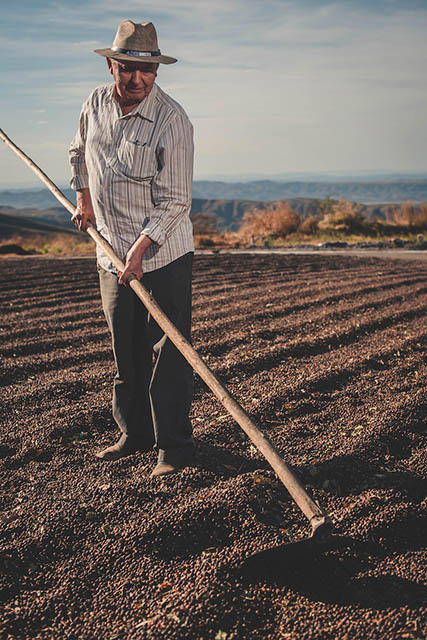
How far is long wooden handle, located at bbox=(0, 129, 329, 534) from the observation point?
1.90 m

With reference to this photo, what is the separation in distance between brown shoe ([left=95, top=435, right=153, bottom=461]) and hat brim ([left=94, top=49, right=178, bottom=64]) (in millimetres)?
1708

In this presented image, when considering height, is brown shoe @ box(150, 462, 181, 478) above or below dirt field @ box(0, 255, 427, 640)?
above

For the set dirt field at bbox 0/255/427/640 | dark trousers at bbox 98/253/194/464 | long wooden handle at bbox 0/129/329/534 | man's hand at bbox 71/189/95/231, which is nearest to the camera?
dirt field at bbox 0/255/427/640

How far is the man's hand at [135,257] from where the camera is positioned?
7.59 ft

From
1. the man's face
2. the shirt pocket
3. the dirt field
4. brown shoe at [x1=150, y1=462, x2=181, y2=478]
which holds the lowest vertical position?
the dirt field

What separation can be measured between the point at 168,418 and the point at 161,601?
34.6 inches

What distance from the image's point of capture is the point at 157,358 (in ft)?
8.29

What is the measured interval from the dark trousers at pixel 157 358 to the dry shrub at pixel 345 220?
15.3 m

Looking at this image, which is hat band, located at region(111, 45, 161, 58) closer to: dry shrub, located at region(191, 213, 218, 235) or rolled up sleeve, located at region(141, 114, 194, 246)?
rolled up sleeve, located at region(141, 114, 194, 246)

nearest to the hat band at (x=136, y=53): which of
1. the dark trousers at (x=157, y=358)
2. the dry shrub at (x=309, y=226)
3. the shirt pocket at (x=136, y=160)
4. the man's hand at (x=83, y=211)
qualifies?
the shirt pocket at (x=136, y=160)

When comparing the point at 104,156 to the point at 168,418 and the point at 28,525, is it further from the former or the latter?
the point at 28,525

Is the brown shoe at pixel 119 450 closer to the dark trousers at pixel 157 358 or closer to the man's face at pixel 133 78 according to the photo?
the dark trousers at pixel 157 358

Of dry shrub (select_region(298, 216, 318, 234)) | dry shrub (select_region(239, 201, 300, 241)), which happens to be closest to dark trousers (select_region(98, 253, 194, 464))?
dry shrub (select_region(239, 201, 300, 241))

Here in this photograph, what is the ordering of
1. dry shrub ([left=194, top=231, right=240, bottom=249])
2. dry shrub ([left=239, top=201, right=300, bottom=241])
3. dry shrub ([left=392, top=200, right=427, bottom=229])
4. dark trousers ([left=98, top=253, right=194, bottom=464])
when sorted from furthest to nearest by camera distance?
dry shrub ([left=239, top=201, right=300, bottom=241])
dry shrub ([left=392, top=200, right=427, bottom=229])
dry shrub ([left=194, top=231, right=240, bottom=249])
dark trousers ([left=98, top=253, right=194, bottom=464])
